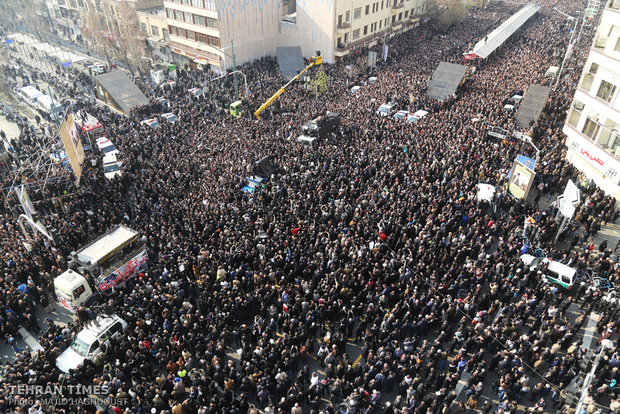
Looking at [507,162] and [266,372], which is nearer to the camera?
[266,372]

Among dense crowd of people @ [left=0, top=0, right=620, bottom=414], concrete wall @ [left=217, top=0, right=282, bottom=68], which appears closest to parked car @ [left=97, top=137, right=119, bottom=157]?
dense crowd of people @ [left=0, top=0, right=620, bottom=414]

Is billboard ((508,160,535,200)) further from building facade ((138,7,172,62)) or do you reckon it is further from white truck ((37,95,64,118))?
building facade ((138,7,172,62))

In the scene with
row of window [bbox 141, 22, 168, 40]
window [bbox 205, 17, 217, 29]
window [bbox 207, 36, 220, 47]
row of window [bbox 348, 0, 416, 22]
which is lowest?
row of window [bbox 141, 22, 168, 40]

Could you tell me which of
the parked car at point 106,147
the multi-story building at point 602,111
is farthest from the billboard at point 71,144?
the multi-story building at point 602,111

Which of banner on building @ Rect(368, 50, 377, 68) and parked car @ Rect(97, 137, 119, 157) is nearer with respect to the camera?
parked car @ Rect(97, 137, 119, 157)

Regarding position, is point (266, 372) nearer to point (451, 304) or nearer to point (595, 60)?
point (451, 304)

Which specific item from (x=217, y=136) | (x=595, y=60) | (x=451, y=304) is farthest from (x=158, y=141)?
(x=595, y=60)
